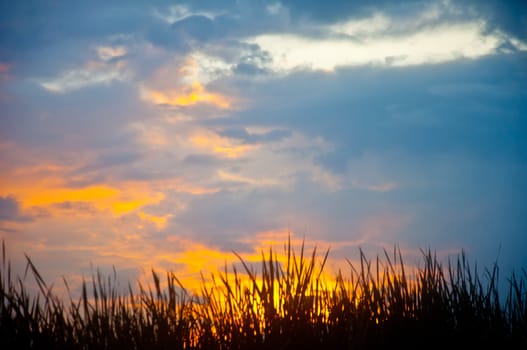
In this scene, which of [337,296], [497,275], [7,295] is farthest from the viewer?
[497,275]

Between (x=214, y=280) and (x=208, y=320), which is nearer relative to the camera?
(x=208, y=320)

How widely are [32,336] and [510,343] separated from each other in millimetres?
3706

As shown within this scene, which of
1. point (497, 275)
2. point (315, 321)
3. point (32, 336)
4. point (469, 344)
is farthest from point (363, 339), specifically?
point (32, 336)

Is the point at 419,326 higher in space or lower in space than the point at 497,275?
lower

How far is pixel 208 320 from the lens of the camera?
5.07 metres

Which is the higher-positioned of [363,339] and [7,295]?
[7,295]

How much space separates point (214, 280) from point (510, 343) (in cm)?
246

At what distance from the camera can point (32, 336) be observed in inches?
185

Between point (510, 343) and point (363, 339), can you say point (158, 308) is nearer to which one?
point (363, 339)

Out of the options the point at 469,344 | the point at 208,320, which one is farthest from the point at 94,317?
the point at 469,344

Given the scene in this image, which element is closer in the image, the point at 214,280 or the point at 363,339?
the point at 363,339

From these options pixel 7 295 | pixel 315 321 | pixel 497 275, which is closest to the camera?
pixel 7 295

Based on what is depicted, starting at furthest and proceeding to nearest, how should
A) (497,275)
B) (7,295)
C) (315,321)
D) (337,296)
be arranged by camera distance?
1. (497,275)
2. (337,296)
3. (315,321)
4. (7,295)

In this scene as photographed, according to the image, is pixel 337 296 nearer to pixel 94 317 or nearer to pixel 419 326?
pixel 419 326
